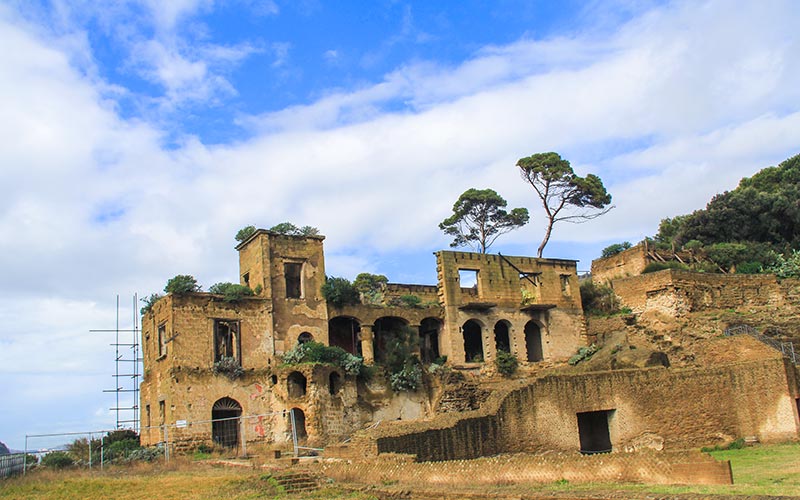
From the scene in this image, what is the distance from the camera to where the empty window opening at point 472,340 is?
3988 cm

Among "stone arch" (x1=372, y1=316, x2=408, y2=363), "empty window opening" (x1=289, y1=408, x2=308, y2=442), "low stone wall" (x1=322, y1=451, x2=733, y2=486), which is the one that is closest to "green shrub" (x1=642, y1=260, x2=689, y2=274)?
"stone arch" (x1=372, y1=316, x2=408, y2=363)

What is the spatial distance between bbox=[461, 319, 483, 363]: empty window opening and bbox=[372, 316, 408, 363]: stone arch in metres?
3.85

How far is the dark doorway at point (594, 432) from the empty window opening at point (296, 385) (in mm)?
10955

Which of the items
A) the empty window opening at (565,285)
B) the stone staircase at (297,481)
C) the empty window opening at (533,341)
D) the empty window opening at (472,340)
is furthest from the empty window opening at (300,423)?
the empty window opening at (565,285)

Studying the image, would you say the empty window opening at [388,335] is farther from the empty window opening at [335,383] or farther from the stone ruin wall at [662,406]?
the stone ruin wall at [662,406]

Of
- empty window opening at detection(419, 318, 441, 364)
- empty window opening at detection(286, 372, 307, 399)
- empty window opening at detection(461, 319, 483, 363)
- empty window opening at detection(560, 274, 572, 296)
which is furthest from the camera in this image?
empty window opening at detection(560, 274, 572, 296)

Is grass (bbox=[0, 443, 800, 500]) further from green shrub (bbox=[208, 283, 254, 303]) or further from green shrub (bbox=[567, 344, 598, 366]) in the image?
green shrub (bbox=[567, 344, 598, 366])

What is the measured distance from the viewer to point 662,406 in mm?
28328

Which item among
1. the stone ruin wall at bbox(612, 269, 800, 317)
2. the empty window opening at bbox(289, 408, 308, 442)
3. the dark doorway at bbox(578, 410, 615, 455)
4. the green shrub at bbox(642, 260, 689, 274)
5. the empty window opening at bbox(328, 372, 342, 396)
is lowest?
the dark doorway at bbox(578, 410, 615, 455)

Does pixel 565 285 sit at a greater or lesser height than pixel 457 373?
greater

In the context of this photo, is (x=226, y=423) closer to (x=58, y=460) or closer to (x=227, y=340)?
(x=227, y=340)

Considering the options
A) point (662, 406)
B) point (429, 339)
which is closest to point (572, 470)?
point (662, 406)

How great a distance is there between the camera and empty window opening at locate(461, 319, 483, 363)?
3988 centimetres

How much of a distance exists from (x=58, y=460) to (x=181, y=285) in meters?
8.19
